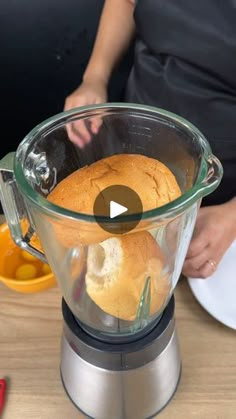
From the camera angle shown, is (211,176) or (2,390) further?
(2,390)

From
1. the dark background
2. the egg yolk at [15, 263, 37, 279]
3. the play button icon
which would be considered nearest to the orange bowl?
the egg yolk at [15, 263, 37, 279]

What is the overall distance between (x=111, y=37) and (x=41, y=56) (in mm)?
284

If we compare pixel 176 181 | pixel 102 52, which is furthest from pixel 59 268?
pixel 102 52

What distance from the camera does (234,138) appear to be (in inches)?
32.6

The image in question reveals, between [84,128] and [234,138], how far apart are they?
41cm

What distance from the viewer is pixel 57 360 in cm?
56

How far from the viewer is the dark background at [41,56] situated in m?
1.13

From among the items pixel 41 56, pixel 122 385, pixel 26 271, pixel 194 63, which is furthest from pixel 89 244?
pixel 41 56

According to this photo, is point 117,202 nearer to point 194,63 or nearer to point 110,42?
point 194,63

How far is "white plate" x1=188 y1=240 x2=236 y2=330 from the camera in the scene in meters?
0.57

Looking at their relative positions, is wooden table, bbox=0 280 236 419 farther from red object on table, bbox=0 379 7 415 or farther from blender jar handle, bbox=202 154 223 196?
blender jar handle, bbox=202 154 223 196

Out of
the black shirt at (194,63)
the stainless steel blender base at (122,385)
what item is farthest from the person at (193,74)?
the stainless steel blender base at (122,385)

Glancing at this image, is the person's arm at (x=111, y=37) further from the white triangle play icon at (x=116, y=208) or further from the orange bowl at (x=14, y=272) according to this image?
the white triangle play icon at (x=116, y=208)

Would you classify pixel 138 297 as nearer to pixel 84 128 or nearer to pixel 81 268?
pixel 81 268
